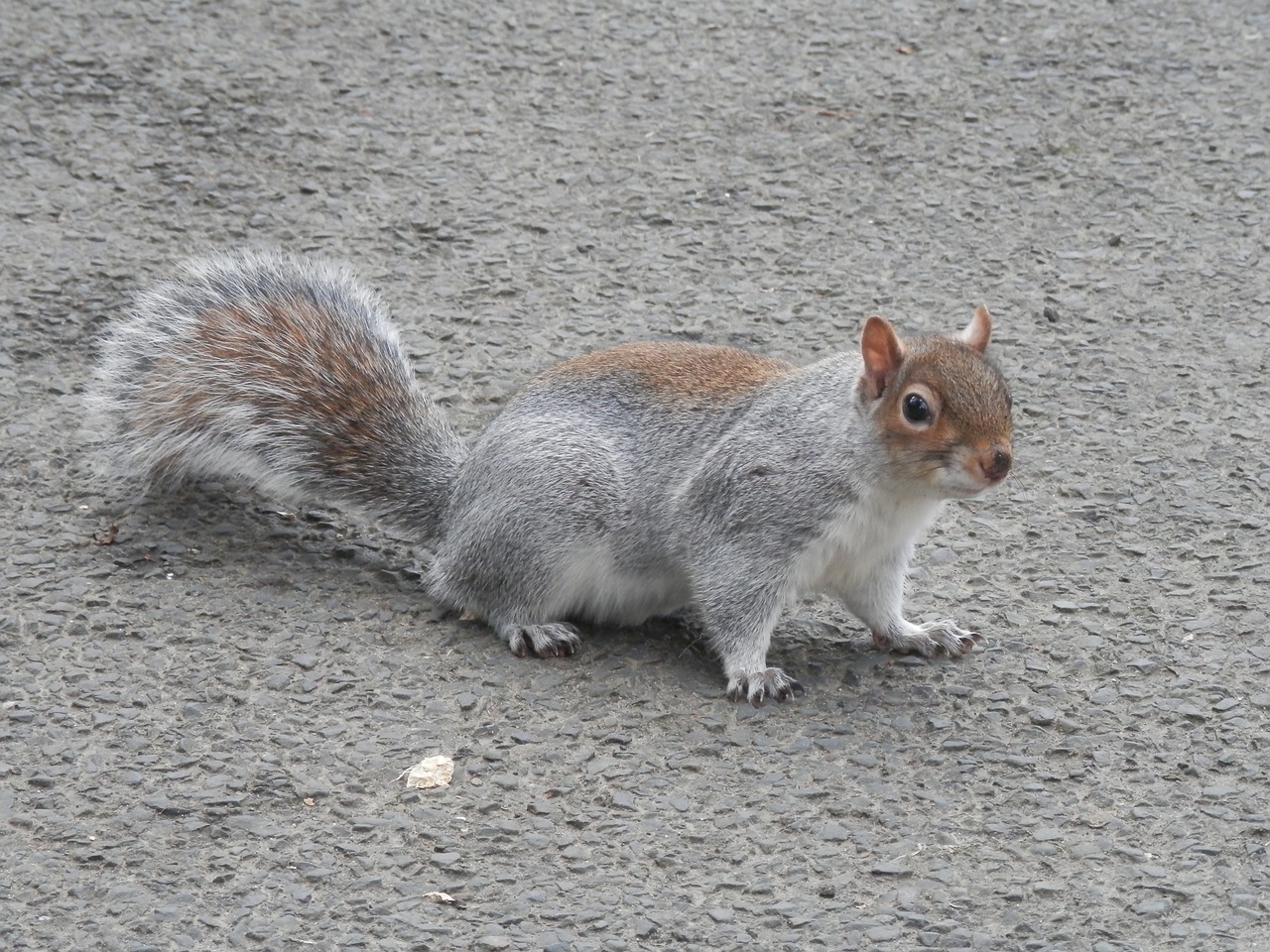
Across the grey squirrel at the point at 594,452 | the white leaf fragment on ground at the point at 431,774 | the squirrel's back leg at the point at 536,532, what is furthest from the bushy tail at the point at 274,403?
the white leaf fragment on ground at the point at 431,774

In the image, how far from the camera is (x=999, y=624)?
116 inches

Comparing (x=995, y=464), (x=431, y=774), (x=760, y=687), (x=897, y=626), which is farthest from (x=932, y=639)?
(x=431, y=774)

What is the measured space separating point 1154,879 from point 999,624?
71 cm

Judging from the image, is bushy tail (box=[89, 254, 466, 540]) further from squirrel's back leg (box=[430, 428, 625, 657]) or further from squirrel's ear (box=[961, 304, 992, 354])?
squirrel's ear (box=[961, 304, 992, 354])

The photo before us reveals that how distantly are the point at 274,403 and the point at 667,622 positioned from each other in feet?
2.57

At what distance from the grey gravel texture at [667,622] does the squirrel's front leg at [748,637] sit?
0.07m

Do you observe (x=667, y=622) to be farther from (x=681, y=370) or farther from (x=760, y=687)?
(x=681, y=370)

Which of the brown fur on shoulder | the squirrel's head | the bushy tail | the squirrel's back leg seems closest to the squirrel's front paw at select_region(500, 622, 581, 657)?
the squirrel's back leg

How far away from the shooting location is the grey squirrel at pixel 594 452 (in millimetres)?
2643

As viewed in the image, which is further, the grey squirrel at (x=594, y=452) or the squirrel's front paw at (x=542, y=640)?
the squirrel's front paw at (x=542, y=640)

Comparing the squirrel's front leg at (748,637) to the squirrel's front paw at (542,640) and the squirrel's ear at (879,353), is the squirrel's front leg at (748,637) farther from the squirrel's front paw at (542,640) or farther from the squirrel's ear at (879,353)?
the squirrel's ear at (879,353)

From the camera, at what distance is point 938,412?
2.56 metres

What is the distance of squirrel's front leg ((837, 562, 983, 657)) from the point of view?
9.25 ft

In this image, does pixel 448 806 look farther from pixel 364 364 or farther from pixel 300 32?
pixel 300 32
